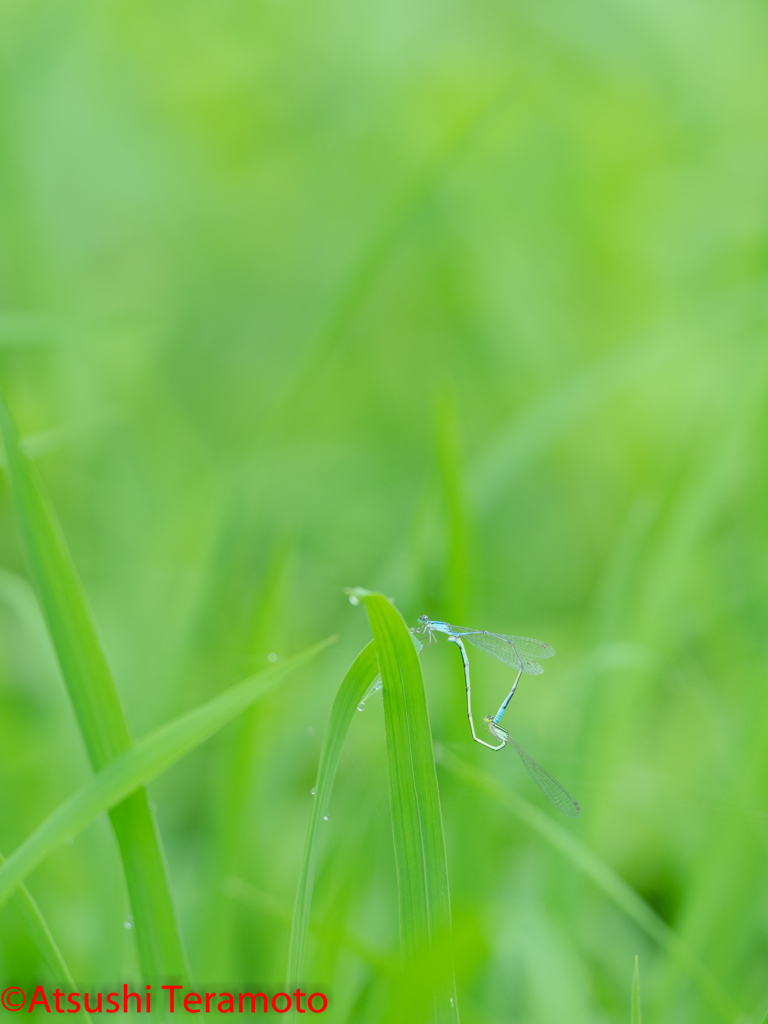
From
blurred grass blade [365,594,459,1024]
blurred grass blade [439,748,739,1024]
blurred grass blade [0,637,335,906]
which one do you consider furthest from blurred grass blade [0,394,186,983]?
blurred grass blade [439,748,739,1024]

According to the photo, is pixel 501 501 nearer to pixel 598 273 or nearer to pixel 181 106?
pixel 598 273

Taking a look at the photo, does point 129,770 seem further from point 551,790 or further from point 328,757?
point 551,790

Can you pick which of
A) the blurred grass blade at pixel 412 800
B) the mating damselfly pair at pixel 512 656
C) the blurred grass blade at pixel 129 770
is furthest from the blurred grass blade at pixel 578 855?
the blurred grass blade at pixel 129 770

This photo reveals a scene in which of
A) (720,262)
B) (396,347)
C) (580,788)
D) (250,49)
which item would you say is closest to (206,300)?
(396,347)

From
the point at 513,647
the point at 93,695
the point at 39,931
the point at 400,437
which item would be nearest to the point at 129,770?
the point at 93,695

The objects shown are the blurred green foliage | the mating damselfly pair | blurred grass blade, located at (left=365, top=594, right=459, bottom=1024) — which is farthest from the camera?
the blurred green foliage

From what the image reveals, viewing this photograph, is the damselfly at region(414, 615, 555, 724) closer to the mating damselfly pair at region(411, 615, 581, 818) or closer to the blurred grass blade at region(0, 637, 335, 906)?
the mating damselfly pair at region(411, 615, 581, 818)
